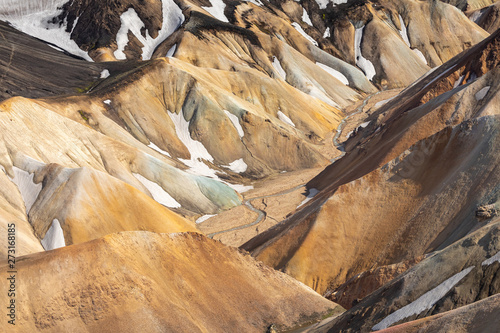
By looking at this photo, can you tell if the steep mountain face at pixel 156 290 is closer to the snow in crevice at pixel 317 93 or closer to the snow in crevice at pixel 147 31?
the snow in crevice at pixel 317 93

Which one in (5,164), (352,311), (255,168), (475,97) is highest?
(475,97)

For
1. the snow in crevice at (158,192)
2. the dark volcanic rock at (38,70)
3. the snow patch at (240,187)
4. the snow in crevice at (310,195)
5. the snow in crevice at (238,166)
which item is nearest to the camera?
the snow in crevice at (158,192)

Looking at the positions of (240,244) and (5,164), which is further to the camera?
(240,244)

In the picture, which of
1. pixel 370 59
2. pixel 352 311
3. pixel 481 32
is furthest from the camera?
pixel 481 32

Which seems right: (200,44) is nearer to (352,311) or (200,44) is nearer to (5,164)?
(5,164)

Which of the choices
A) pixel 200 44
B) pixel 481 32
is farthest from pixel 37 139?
pixel 481 32

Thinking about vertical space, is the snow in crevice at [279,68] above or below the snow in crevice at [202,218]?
above

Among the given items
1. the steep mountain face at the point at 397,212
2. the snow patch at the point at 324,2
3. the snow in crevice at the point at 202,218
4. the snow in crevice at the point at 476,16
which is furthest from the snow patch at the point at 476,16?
the snow in crevice at the point at 202,218
